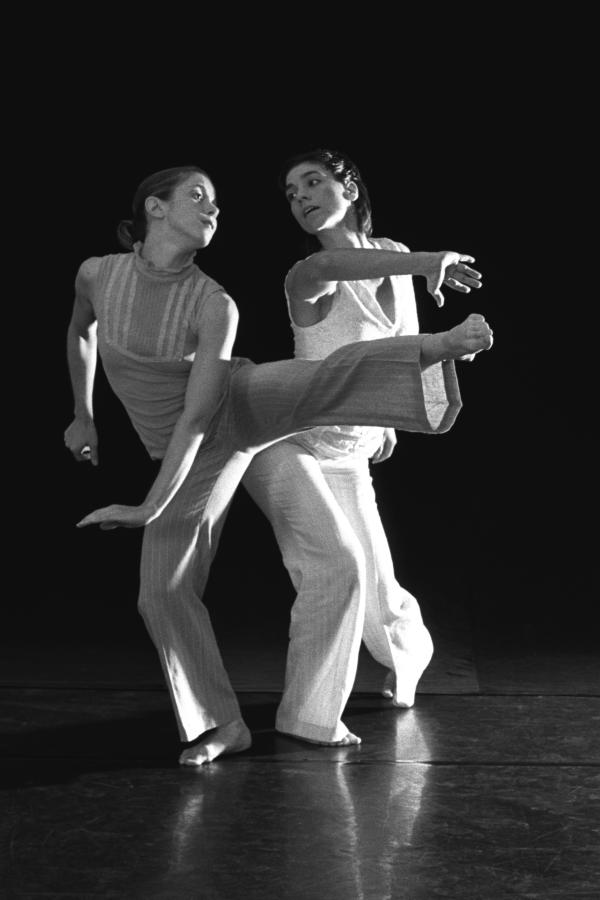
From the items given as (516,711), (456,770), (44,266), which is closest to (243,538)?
(44,266)

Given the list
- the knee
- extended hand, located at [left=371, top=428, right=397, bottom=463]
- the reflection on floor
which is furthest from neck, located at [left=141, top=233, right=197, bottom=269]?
the reflection on floor

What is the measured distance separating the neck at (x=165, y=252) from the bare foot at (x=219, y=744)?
99 cm

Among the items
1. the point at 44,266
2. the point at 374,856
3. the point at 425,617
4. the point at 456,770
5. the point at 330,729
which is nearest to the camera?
the point at 374,856

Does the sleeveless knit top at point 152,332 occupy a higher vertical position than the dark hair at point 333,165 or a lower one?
lower

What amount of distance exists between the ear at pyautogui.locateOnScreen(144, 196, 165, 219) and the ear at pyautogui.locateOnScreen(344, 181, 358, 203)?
0.53m

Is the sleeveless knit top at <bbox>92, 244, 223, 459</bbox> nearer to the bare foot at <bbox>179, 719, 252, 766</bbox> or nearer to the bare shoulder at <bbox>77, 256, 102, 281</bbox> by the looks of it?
the bare shoulder at <bbox>77, 256, 102, 281</bbox>

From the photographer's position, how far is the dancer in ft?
11.1

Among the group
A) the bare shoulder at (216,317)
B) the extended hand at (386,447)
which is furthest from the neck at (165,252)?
the extended hand at (386,447)

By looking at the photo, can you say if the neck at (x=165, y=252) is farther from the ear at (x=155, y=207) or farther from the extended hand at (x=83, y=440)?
the extended hand at (x=83, y=440)

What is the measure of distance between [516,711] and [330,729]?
1.70 feet

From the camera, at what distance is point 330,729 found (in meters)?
3.36

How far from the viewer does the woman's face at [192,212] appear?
10.8 feet

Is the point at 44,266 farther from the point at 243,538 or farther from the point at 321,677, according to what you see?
the point at 321,677

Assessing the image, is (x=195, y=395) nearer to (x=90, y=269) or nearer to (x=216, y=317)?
(x=216, y=317)
